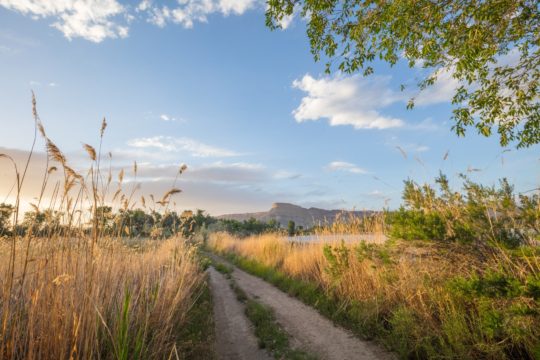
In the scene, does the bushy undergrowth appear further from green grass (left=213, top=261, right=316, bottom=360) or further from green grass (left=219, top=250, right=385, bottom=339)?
green grass (left=213, top=261, right=316, bottom=360)

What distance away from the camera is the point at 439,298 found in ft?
13.0

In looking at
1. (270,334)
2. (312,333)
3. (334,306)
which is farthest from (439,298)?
(270,334)

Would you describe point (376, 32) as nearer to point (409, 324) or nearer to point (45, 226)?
point (409, 324)

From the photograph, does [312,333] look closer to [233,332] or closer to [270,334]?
[270,334]

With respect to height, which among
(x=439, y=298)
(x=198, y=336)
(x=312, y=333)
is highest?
(x=439, y=298)

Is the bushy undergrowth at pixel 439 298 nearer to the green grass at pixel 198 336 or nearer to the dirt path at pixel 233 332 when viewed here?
the dirt path at pixel 233 332

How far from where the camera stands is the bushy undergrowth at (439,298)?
2971mm

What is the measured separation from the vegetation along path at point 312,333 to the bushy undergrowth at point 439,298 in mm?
224

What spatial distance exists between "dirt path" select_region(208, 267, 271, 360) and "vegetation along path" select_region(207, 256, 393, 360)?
4 cm

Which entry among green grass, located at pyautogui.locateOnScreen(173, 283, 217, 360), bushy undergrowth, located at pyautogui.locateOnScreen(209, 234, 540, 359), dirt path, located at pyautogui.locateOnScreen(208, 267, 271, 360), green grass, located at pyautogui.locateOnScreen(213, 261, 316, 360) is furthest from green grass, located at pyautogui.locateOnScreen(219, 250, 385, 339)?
green grass, located at pyautogui.locateOnScreen(173, 283, 217, 360)

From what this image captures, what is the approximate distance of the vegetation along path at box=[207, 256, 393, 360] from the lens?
4246mm

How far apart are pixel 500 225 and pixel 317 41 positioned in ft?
16.9

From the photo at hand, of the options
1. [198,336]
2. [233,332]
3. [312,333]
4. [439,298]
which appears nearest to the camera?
[439,298]

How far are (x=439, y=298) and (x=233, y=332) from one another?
348 cm
